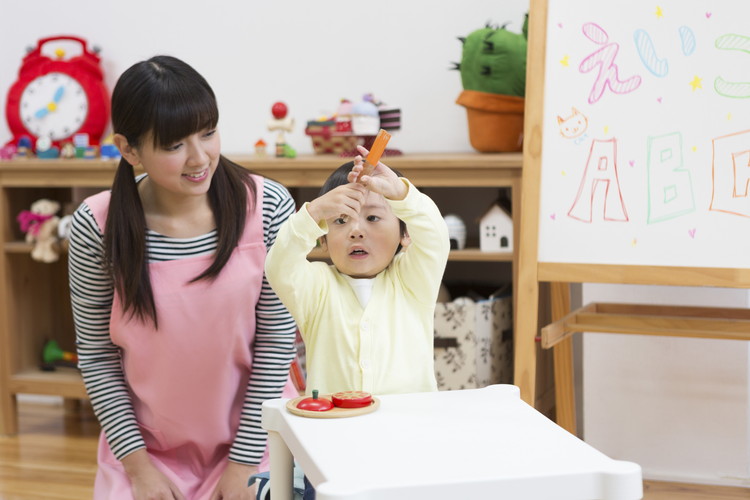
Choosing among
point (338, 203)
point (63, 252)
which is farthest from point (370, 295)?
point (63, 252)

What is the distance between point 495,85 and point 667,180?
2.14 feet

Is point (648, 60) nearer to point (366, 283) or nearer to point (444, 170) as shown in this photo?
point (444, 170)

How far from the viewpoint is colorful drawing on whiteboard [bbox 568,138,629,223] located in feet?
6.04

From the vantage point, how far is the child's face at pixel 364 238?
128 centimetres

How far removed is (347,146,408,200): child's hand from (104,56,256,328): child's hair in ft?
1.08

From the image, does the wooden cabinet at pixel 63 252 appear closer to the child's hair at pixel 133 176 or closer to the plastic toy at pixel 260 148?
the plastic toy at pixel 260 148

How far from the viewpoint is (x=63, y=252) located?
2791mm

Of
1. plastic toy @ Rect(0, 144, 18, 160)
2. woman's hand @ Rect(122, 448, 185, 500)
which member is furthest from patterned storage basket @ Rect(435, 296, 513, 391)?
plastic toy @ Rect(0, 144, 18, 160)

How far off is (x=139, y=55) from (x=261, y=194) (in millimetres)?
1568

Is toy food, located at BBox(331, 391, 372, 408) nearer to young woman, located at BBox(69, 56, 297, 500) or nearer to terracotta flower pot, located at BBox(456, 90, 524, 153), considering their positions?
young woman, located at BBox(69, 56, 297, 500)

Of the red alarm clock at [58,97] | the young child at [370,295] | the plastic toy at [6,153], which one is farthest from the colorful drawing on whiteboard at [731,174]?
the plastic toy at [6,153]

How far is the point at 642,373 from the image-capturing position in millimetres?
2246

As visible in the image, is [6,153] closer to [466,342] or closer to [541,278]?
[466,342]

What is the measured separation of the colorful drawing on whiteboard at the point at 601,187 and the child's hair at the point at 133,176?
2.31ft
